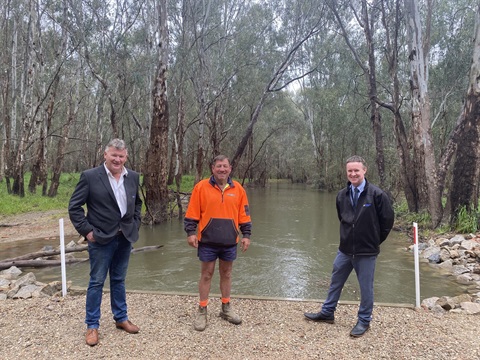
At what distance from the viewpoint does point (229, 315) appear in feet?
12.1

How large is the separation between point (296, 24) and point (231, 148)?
59.5ft

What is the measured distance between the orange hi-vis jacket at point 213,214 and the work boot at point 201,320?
0.69m

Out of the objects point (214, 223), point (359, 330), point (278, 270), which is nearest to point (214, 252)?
point (214, 223)

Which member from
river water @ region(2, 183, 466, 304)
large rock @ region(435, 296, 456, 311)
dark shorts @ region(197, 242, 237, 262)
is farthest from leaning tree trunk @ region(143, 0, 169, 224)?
large rock @ region(435, 296, 456, 311)

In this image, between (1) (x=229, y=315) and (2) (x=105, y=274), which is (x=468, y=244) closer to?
(1) (x=229, y=315)

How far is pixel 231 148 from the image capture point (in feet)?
113

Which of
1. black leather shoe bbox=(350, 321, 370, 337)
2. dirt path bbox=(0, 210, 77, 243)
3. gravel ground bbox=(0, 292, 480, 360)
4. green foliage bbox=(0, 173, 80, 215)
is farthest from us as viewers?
green foliage bbox=(0, 173, 80, 215)

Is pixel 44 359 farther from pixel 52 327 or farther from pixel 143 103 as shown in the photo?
pixel 143 103

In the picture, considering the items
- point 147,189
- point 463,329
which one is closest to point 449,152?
point 463,329

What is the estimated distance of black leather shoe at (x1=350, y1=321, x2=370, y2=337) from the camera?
3.42 m

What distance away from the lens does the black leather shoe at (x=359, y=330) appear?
342 cm

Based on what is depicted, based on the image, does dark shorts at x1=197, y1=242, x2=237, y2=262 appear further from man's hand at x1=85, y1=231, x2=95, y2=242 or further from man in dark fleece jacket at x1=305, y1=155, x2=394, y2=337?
man in dark fleece jacket at x1=305, y1=155, x2=394, y2=337

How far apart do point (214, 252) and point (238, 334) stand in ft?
2.57

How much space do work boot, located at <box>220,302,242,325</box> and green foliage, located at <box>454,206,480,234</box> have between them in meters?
7.49
